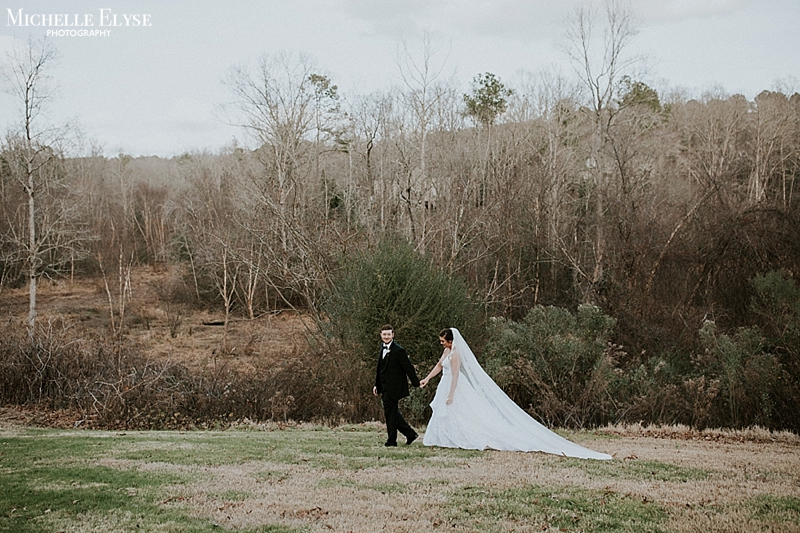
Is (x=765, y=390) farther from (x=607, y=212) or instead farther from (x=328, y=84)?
(x=328, y=84)

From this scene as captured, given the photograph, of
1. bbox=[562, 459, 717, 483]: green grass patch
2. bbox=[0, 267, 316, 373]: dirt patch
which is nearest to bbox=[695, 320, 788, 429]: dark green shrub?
bbox=[562, 459, 717, 483]: green grass patch

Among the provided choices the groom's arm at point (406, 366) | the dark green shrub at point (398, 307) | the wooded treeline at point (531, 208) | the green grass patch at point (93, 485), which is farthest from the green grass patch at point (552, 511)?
the wooded treeline at point (531, 208)

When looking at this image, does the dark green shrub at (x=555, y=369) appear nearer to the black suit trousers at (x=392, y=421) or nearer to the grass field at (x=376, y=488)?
the grass field at (x=376, y=488)

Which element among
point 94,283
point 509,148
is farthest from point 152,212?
point 509,148

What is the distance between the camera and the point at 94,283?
149 feet

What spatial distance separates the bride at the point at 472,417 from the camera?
10.5m

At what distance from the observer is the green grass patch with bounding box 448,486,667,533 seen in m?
6.29

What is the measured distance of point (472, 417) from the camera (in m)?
10.8

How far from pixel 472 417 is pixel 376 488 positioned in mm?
3360

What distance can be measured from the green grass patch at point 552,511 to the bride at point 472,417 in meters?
2.92

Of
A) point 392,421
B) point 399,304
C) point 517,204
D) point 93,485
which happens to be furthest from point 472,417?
point 517,204

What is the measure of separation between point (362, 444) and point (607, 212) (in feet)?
66.0

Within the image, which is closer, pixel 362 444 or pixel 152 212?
pixel 362 444

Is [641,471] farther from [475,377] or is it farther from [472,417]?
[475,377]
